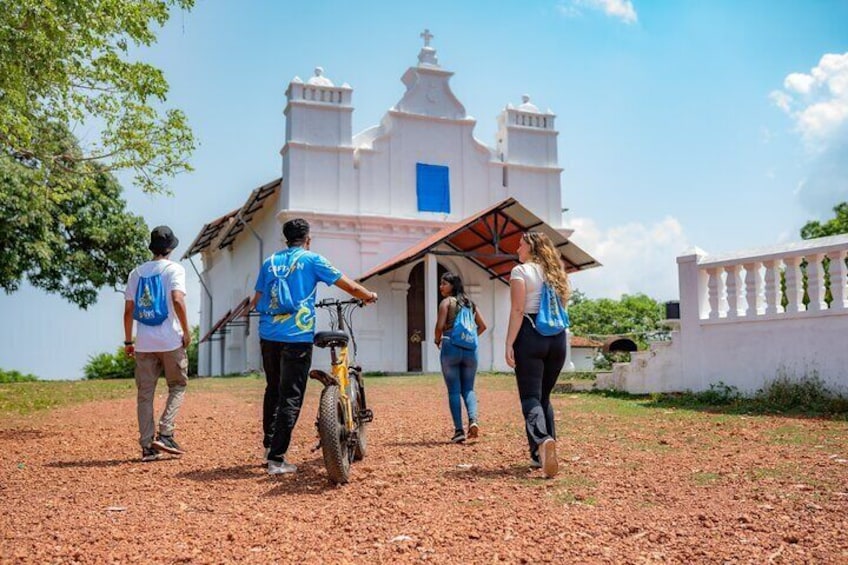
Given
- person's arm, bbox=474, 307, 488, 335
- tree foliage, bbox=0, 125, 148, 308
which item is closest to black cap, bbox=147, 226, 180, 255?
person's arm, bbox=474, 307, 488, 335

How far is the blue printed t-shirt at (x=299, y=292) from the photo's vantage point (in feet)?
17.7

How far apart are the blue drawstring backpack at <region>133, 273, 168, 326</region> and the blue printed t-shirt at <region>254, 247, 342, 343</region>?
1158mm

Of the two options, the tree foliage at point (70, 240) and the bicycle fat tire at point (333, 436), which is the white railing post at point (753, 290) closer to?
the bicycle fat tire at point (333, 436)

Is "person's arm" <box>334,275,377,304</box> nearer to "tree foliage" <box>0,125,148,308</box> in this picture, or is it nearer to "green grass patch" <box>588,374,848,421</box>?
"green grass patch" <box>588,374,848,421</box>

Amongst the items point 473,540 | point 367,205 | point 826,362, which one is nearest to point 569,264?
point 367,205

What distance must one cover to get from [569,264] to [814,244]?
12.8m

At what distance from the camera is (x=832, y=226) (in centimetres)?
3334

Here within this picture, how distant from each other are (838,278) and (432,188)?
55.7 feet

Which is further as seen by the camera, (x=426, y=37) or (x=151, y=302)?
(x=426, y=37)

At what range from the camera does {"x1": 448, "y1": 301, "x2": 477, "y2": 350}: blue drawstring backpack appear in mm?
7086

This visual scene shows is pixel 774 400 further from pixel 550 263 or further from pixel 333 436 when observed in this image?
pixel 333 436

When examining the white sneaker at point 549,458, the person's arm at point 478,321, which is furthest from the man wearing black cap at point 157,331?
the white sneaker at point 549,458

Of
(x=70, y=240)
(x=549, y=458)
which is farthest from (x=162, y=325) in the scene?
(x=70, y=240)

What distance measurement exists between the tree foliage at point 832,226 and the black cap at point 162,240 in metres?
32.4
